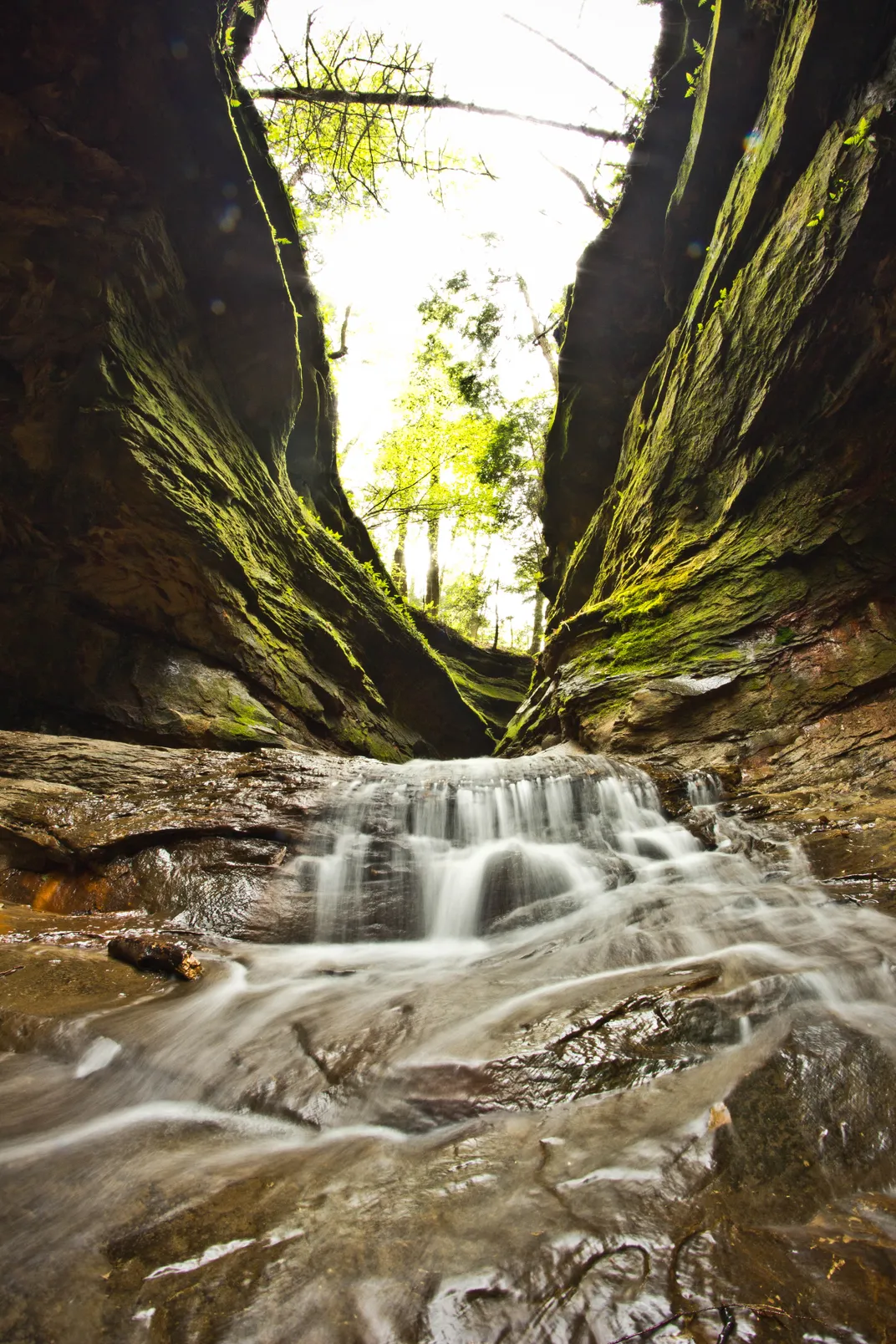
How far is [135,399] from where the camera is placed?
653 cm

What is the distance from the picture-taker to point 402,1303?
114 centimetres

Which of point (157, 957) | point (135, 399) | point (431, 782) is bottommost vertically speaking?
point (157, 957)

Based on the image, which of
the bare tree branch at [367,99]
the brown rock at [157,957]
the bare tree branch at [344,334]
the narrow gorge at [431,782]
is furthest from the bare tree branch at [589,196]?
the brown rock at [157,957]

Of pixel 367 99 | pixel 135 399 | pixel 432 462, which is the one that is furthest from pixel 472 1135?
pixel 432 462

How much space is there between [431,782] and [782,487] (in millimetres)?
5607

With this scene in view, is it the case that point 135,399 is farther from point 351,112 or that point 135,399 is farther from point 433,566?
point 433,566

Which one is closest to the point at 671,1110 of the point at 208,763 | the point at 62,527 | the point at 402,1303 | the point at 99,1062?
the point at 402,1303

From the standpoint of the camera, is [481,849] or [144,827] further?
[481,849]

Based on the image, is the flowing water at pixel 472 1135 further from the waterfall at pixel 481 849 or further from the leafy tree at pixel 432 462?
the leafy tree at pixel 432 462

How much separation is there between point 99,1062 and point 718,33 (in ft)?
43.1

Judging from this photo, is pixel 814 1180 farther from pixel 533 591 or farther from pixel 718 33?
pixel 533 591

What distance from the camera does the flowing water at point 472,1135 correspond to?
1.14m

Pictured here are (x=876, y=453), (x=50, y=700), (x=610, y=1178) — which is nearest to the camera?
(x=610, y=1178)

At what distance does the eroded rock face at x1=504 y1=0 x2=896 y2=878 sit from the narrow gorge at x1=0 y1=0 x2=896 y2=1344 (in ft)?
0.17
